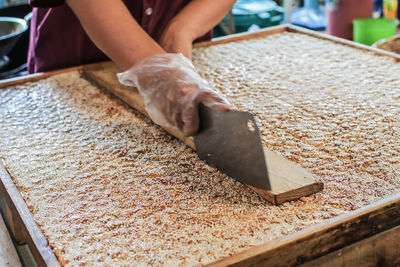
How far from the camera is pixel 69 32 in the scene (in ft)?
5.95

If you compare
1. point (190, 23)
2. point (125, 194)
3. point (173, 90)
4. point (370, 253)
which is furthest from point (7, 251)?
point (190, 23)

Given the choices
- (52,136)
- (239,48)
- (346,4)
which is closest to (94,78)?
(52,136)

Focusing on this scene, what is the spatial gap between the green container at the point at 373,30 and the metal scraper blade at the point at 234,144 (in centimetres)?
239

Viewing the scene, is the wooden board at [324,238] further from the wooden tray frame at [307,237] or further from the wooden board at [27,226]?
the wooden board at [27,226]

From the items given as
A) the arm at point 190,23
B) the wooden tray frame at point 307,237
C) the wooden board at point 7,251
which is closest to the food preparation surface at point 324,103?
the wooden tray frame at point 307,237

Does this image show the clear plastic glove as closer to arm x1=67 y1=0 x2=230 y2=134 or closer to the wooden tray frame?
arm x1=67 y1=0 x2=230 y2=134

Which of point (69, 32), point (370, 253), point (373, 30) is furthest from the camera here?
point (373, 30)

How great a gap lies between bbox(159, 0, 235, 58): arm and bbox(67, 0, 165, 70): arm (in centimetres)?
19

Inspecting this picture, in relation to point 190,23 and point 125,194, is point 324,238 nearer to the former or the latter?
point 125,194

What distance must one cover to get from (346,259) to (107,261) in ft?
1.52

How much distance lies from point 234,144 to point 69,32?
1.09m

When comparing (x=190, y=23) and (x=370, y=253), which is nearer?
(x=370, y=253)

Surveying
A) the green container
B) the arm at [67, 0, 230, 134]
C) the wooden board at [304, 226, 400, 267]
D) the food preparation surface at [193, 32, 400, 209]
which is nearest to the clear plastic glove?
the arm at [67, 0, 230, 134]

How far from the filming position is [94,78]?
1.67m
